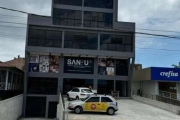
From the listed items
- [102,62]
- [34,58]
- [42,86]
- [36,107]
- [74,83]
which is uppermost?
[34,58]

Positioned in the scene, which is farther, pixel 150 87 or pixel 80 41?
pixel 80 41

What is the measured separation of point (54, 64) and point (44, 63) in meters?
1.43

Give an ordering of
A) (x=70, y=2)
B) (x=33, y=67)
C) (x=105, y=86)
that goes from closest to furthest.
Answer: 1. (x=33, y=67)
2. (x=105, y=86)
3. (x=70, y=2)

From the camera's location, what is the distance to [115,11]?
3944 cm

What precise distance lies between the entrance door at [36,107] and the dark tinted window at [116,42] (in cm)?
1148

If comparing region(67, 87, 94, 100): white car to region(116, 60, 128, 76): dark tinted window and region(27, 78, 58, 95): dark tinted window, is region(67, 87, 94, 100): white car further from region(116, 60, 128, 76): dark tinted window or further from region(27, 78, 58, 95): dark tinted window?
region(116, 60, 128, 76): dark tinted window

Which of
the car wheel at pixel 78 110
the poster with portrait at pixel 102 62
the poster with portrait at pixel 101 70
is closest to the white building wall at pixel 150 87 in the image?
the poster with portrait at pixel 101 70

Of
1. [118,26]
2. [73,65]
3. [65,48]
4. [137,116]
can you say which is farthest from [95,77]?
[137,116]

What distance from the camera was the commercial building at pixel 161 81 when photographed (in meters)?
32.8

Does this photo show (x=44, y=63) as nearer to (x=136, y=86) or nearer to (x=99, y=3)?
(x=99, y=3)

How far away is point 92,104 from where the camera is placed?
862 inches

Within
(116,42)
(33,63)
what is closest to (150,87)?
(116,42)

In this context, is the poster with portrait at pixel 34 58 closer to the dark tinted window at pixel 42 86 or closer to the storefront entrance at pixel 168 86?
the dark tinted window at pixel 42 86

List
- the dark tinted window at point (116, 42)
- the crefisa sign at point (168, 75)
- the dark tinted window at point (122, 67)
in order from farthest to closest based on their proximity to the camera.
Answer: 1. the dark tinted window at point (122, 67)
2. the dark tinted window at point (116, 42)
3. the crefisa sign at point (168, 75)
